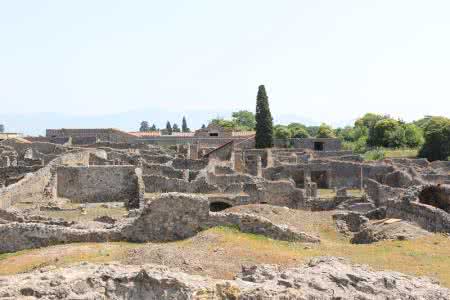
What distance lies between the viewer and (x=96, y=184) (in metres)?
39.1

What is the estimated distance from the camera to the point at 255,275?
1401cm

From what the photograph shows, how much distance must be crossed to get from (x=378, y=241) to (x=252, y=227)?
5442 millimetres

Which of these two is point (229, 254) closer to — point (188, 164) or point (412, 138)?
point (188, 164)

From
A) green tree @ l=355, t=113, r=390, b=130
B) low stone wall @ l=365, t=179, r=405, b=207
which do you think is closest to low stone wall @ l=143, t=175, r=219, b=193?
low stone wall @ l=365, t=179, r=405, b=207

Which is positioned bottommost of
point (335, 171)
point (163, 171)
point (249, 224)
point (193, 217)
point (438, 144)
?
point (335, 171)

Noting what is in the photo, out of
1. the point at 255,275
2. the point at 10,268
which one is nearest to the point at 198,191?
the point at 10,268

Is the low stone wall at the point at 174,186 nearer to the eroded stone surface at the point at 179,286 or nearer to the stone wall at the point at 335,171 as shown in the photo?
the stone wall at the point at 335,171

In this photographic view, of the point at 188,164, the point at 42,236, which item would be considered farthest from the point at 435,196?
the point at 188,164

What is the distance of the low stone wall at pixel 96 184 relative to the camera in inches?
1528

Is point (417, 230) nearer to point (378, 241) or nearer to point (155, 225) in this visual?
point (378, 241)

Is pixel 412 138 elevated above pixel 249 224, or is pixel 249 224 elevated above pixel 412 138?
pixel 412 138

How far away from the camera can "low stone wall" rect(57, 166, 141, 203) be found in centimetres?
3881

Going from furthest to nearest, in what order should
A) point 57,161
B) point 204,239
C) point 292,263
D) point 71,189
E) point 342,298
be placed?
point 57,161 → point 71,189 → point 204,239 → point 292,263 → point 342,298

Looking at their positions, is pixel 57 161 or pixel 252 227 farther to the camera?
pixel 57 161
